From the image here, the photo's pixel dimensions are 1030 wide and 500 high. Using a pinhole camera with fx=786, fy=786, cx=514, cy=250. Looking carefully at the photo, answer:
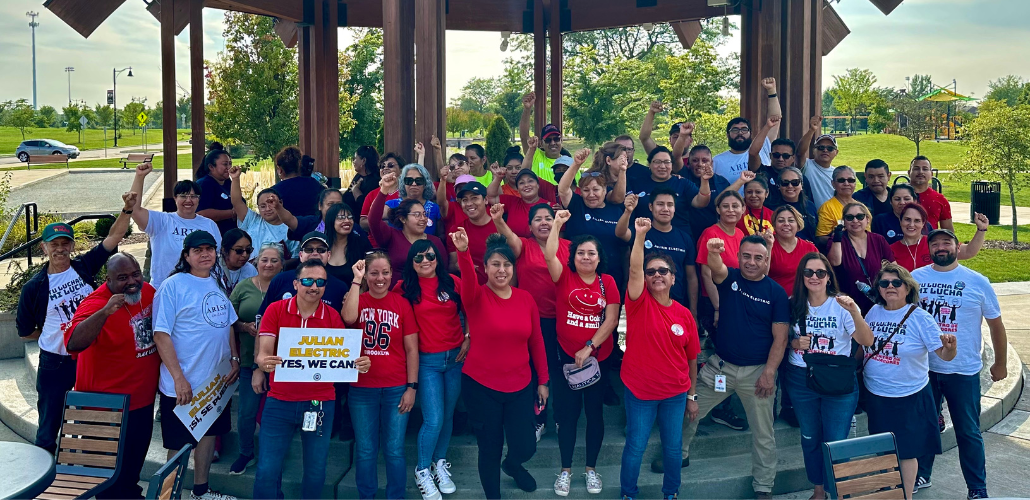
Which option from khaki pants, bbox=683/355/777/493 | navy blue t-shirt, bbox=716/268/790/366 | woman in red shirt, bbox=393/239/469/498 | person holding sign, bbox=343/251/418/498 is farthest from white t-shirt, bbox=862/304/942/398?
person holding sign, bbox=343/251/418/498

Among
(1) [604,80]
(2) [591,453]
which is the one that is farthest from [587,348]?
(1) [604,80]

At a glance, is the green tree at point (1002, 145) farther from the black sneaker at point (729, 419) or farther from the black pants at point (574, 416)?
the black pants at point (574, 416)

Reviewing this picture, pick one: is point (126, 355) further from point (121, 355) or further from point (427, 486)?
point (427, 486)

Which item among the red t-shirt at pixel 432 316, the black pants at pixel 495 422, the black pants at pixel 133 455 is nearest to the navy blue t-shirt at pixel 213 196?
the black pants at pixel 133 455

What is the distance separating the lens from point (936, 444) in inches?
193

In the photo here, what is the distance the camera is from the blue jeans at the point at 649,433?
4844 mm

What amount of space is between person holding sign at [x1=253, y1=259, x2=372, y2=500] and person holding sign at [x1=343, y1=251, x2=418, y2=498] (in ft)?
0.43

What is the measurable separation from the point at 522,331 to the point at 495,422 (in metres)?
0.61

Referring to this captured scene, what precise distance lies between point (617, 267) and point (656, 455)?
4.49 ft

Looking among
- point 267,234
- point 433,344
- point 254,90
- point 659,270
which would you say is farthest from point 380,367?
point 254,90

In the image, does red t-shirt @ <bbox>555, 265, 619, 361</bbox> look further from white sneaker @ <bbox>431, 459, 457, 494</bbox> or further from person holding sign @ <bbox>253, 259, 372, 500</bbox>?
person holding sign @ <bbox>253, 259, 372, 500</bbox>

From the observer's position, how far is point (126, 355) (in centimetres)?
482

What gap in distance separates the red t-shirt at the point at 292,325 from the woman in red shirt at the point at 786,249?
3.03 meters

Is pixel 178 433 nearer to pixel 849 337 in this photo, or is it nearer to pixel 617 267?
pixel 617 267
